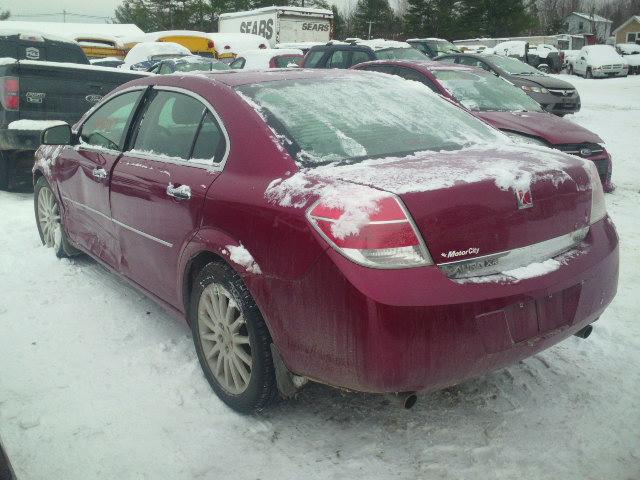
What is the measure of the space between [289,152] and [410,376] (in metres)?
1.06

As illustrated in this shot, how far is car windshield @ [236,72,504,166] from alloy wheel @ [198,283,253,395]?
30.4 inches

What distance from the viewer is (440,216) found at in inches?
88.5

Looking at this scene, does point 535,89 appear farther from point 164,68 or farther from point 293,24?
point 293,24

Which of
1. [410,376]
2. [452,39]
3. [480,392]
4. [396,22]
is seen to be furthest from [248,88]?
[396,22]

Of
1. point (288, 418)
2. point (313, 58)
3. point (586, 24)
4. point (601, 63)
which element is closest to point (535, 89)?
point (313, 58)

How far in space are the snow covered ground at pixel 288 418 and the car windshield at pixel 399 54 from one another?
35.6 feet

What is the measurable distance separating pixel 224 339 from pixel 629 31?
8635 centimetres

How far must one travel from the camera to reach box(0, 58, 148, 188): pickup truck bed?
22.2 feet

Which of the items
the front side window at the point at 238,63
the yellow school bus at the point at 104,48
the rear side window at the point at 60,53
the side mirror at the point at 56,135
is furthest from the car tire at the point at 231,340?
the yellow school bus at the point at 104,48

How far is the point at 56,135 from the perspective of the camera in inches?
166

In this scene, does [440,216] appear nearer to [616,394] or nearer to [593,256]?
[593,256]

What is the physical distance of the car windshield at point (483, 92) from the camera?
787cm

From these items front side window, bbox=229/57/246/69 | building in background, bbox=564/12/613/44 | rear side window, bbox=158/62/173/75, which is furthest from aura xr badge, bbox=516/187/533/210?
building in background, bbox=564/12/613/44

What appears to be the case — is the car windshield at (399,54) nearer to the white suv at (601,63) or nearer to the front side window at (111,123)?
the front side window at (111,123)
